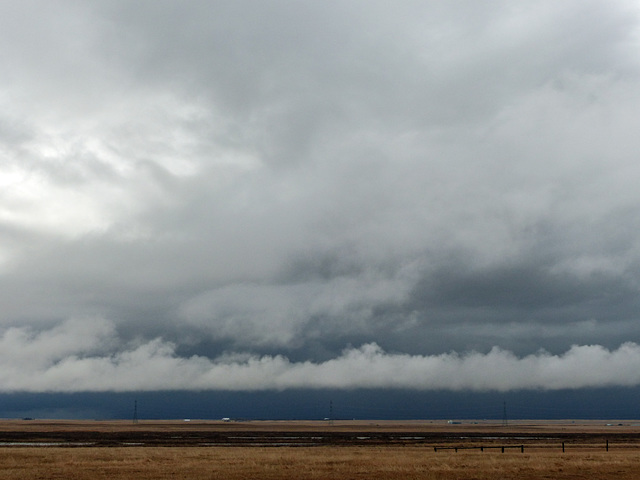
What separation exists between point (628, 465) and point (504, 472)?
18.6 meters

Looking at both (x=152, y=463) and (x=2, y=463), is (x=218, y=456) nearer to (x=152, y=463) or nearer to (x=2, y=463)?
(x=152, y=463)

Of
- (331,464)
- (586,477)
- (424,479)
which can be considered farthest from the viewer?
(331,464)

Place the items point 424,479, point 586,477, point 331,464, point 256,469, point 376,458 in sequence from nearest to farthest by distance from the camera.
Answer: point 424,479 < point 586,477 < point 256,469 < point 331,464 < point 376,458

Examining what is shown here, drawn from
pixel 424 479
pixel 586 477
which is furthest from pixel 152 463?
pixel 586 477

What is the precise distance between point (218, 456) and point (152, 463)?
13.3m

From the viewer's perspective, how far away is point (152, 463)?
237 ft

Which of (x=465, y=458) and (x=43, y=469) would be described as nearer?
(x=43, y=469)

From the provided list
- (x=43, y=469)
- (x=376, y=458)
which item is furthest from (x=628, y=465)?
(x=43, y=469)

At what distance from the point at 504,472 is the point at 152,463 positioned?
3935cm

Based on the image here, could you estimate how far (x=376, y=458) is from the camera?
79.1 meters

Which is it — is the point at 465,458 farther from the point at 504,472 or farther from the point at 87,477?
the point at 87,477

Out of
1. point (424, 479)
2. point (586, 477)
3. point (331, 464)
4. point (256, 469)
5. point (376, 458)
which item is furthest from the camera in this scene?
point (376, 458)

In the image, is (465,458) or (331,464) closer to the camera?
(331,464)

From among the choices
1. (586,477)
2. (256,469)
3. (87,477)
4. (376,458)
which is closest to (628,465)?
(586,477)
